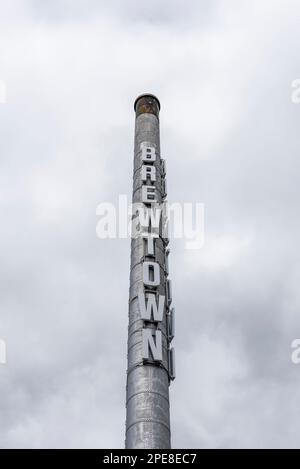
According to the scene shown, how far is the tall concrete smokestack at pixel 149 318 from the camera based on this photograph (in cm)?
3669

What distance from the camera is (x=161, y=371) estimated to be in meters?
39.2

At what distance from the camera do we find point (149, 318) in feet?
134

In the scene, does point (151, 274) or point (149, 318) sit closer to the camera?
point (149, 318)

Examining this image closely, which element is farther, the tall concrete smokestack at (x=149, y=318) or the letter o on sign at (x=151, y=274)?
the letter o on sign at (x=151, y=274)

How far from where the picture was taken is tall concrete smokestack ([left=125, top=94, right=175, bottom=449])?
36.7 m

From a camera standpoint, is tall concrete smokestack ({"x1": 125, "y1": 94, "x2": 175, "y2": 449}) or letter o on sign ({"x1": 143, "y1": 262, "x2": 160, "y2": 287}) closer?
tall concrete smokestack ({"x1": 125, "y1": 94, "x2": 175, "y2": 449})

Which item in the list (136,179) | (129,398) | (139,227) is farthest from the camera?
(136,179)

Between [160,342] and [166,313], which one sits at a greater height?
[166,313]

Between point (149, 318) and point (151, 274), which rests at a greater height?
point (151, 274)

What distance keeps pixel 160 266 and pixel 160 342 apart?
23.6 feet
